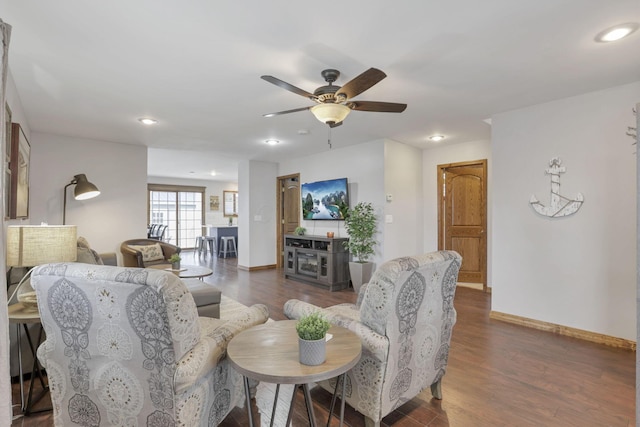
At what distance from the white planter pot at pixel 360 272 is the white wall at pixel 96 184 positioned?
11.8 feet

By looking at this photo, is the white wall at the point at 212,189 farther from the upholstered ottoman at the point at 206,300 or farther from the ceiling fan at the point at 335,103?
the ceiling fan at the point at 335,103

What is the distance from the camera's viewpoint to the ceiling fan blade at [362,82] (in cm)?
207

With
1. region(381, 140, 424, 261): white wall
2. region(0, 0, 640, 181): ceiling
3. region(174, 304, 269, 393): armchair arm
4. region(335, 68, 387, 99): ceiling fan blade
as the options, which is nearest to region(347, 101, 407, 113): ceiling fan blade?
region(335, 68, 387, 99): ceiling fan blade

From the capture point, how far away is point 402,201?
17.6 ft

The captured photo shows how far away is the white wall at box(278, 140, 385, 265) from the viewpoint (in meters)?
5.10

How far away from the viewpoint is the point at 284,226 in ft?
23.7

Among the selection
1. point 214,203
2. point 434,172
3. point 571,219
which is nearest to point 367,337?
point 571,219

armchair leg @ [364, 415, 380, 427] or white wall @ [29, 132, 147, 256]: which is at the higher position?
white wall @ [29, 132, 147, 256]

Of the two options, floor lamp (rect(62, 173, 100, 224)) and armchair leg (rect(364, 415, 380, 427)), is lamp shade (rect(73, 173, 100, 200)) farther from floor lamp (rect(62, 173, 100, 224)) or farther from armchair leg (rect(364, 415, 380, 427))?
armchair leg (rect(364, 415, 380, 427))

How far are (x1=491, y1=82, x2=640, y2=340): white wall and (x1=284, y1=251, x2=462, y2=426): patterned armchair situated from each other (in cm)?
210

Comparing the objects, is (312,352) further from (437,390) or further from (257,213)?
(257,213)

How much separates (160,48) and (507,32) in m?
2.37

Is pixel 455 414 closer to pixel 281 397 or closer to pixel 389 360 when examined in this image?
pixel 389 360

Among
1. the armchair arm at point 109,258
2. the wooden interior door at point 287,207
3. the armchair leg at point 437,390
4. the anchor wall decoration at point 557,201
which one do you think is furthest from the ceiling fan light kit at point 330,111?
the wooden interior door at point 287,207
